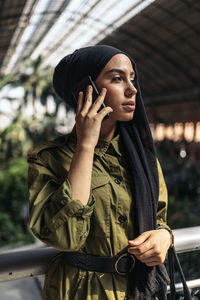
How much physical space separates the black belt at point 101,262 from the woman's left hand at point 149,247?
7 centimetres

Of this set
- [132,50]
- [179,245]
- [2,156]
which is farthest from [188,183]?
[132,50]

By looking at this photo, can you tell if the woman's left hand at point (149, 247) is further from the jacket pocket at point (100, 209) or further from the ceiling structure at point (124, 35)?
the ceiling structure at point (124, 35)

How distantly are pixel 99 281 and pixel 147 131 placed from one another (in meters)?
0.53

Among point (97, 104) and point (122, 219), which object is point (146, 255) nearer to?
point (122, 219)

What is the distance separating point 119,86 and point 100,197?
14.4 inches

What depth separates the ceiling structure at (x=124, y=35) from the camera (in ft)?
43.4

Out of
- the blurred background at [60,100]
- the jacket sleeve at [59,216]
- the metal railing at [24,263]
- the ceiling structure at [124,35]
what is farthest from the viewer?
the ceiling structure at [124,35]

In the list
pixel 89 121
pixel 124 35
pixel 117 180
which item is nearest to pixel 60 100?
pixel 124 35

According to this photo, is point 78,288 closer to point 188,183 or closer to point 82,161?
point 82,161

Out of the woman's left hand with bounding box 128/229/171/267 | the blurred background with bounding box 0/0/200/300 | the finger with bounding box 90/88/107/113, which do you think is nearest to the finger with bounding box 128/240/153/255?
the woman's left hand with bounding box 128/229/171/267

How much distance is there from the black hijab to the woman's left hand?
0.15 feet

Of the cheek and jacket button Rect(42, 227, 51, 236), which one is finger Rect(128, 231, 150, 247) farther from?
the cheek

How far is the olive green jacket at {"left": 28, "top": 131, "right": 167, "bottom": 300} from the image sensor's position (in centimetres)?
91

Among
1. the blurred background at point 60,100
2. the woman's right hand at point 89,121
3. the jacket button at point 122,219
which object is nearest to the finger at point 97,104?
the woman's right hand at point 89,121
